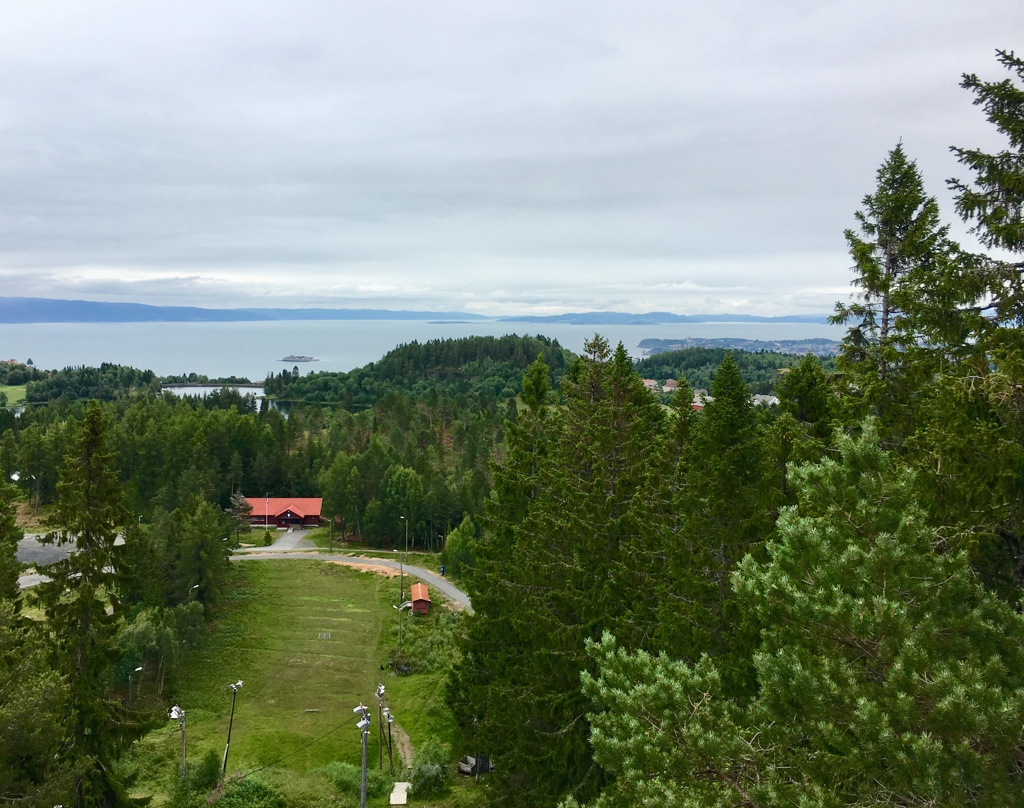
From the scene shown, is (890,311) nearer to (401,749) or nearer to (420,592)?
(401,749)

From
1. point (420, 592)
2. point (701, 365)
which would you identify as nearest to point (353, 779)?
point (420, 592)

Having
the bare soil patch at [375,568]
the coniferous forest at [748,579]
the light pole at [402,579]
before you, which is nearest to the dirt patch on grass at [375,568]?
the bare soil patch at [375,568]

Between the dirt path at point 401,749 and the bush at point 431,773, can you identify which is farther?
the dirt path at point 401,749

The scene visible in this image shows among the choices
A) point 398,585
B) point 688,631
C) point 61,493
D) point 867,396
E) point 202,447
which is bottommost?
point 398,585

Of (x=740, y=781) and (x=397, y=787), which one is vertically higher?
(x=740, y=781)

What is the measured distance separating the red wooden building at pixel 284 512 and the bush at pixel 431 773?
4312 cm

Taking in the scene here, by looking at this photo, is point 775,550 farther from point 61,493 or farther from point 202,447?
point 202,447

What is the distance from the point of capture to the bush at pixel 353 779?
2138 centimetres

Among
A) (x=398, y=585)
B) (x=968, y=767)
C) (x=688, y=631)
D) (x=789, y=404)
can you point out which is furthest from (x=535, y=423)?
(x=398, y=585)

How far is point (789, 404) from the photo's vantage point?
45.3ft

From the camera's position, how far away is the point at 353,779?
21750 millimetres

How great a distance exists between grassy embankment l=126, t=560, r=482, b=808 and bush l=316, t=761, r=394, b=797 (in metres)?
0.31

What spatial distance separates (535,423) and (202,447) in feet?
171

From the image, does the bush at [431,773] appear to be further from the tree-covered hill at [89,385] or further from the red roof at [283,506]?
the tree-covered hill at [89,385]
